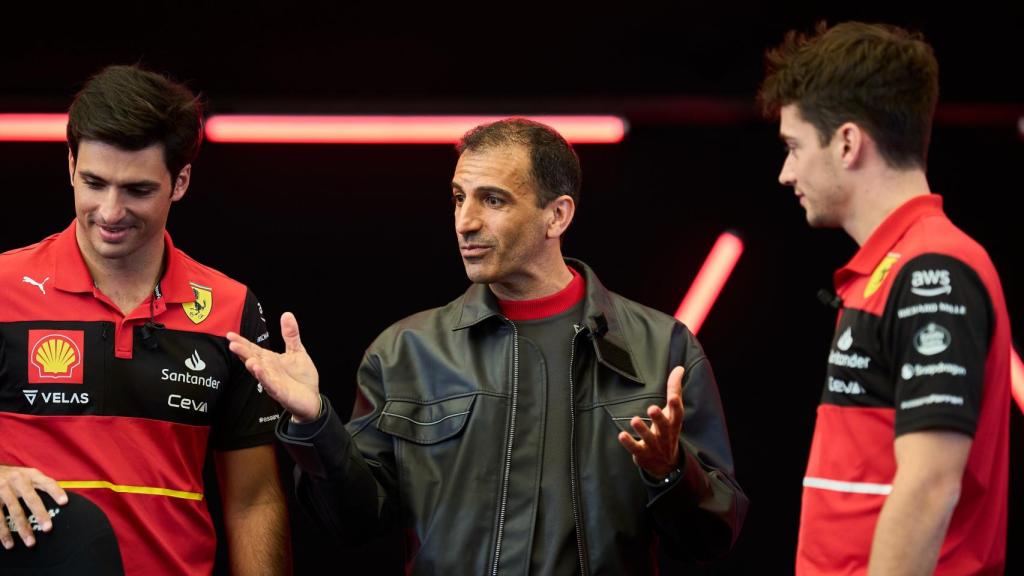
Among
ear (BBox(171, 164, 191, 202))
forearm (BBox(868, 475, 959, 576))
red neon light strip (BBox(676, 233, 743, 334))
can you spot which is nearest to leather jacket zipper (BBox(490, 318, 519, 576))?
ear (BBox(171, 164, 191, 202))

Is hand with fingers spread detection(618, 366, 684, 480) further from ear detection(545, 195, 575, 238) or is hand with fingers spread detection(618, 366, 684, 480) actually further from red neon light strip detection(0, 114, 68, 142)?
red neon light strip detection(0, 114, 68, 142)

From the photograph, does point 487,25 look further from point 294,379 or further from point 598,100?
point 294,379

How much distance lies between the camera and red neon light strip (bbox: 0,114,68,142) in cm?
418

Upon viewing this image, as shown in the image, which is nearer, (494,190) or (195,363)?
(195,363)

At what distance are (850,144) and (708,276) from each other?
225 cm

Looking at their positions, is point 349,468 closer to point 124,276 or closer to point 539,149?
point 124,276

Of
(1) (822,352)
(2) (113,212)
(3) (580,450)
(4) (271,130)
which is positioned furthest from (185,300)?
(1) (822,352)

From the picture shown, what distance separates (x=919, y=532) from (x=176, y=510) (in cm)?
151

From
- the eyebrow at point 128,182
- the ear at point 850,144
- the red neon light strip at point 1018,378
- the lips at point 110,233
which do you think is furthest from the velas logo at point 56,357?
the red neon light strip at point 1018,378

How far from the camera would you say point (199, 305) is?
9.73 feet

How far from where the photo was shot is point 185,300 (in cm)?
295

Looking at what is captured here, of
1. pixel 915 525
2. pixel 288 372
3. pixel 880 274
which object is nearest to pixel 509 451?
pixel 288 372

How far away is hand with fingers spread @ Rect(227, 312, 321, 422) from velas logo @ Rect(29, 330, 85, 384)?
0.35 metres

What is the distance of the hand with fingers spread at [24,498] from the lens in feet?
8.54
